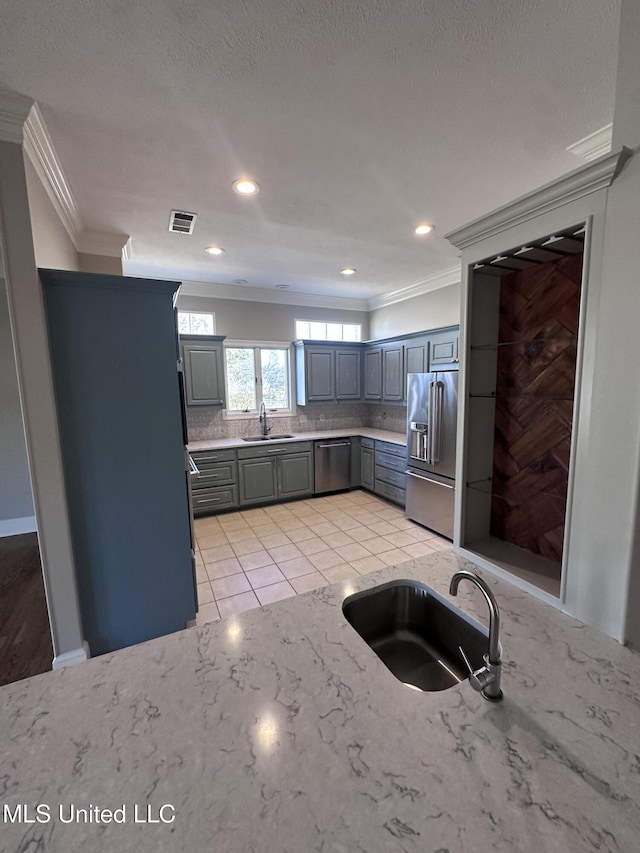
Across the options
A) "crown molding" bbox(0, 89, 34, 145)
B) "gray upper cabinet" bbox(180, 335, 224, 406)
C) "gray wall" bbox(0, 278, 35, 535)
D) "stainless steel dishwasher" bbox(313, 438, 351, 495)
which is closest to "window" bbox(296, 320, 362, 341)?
"gray upper cabinet" bbox(180, 335, 224, 406)

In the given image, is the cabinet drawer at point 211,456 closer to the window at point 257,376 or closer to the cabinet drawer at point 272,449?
the cabinet drawer at point 272,449

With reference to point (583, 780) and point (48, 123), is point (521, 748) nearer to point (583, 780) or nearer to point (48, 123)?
point (583, 780)

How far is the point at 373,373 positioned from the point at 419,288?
1289mm

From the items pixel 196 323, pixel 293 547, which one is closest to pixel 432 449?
pixel 293 547

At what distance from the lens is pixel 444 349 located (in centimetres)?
400

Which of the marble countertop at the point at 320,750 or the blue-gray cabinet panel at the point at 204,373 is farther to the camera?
the blue-gray cabinet panel at the point at 204,373

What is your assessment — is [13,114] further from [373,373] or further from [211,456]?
[373,373]

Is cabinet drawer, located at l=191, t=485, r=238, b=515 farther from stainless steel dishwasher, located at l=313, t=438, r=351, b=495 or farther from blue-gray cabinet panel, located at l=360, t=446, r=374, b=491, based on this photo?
blue-gray cabinet panel, located at l=360, t=446, r=374, b=491

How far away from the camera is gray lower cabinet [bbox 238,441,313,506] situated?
448 centimetres

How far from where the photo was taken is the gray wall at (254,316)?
471cm

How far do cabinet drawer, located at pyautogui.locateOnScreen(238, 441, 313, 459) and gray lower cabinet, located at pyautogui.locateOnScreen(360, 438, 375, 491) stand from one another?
79cm

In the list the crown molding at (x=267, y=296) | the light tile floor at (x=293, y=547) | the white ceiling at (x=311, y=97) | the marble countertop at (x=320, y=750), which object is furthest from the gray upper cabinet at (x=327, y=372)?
the marble countertop at (x=320, y=750)

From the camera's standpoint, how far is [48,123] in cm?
173

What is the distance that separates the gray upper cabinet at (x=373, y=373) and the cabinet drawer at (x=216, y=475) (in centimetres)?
223
